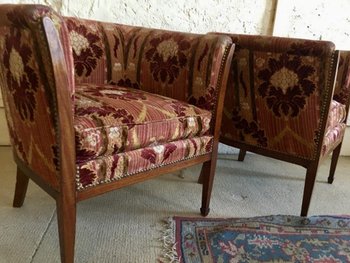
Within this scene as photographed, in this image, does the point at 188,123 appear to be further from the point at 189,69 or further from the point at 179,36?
the point at 179,36

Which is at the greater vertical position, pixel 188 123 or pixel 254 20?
pixel 254 20

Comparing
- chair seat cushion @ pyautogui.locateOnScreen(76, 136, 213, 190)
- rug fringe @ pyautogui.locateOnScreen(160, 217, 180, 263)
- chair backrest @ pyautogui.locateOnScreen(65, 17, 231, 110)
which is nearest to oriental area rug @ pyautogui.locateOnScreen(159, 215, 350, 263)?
rug fringe @ pyautogui.locateOnScreen(160, 217, 180, 263)

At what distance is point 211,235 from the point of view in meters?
1.22

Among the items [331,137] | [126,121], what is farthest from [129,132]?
[331,137]

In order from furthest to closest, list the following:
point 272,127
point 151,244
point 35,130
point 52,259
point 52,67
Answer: point 272,127 < point 151,244 < point 52,259 < point 35,130 < point 52,67

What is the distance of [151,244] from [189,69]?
66cm

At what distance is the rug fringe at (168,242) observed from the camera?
109 centimetres

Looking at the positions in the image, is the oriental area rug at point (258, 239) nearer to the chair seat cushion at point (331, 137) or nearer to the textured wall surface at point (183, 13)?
the chair seat cushion at point (331, 137)

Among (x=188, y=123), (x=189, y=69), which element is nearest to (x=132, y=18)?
(x=189, y=69)

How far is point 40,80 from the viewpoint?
0.82 meters

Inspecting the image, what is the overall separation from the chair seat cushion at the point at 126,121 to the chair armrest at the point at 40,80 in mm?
63

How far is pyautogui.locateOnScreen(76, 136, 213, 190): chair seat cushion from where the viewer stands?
935 millimetres

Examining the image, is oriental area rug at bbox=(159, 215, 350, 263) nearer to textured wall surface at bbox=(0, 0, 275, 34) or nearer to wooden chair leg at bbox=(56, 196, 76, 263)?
wooden chair leg at bbox=(56, 196, 76, 263)

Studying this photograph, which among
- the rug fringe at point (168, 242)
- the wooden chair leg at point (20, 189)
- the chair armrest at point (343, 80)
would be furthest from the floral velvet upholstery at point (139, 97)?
the chair armrest at point (343, 80)
